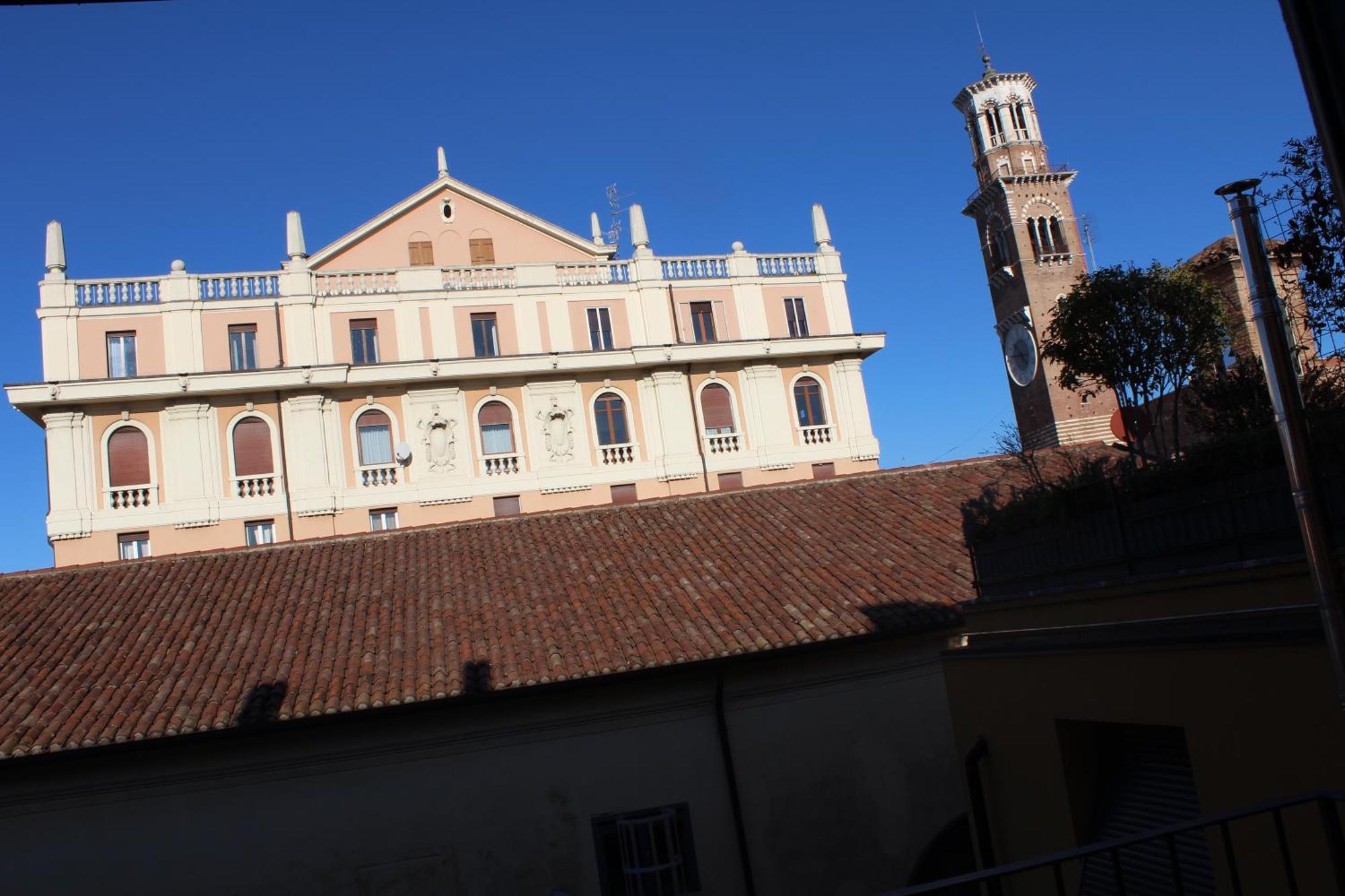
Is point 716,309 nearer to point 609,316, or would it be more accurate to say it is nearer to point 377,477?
point 609,316

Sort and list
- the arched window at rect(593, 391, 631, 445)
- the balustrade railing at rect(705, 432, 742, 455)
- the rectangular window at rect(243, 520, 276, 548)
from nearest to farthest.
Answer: the rectangular window at rect(243, 520, 276, 548) → the arched window at rect(593, 391, 631, 445) → the balustrade railing at rect(705, 432, 742, 455)

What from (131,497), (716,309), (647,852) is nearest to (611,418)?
(716,309)

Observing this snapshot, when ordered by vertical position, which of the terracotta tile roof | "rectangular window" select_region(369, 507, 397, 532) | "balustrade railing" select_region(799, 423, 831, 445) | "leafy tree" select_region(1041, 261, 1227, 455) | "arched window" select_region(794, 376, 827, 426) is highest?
"arched window" select_region(794, 376, 827, 426)

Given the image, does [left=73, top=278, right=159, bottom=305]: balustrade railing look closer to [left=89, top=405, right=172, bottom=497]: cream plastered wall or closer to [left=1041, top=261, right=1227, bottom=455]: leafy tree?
[left=89, top=405, right=172, bottom=497]: cream plastered wall

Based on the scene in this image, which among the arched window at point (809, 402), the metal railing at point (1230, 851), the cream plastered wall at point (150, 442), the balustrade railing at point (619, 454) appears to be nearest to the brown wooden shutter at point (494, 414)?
the balustrade railing at point (619, 454)

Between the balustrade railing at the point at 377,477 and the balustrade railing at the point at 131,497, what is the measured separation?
5.35 meters

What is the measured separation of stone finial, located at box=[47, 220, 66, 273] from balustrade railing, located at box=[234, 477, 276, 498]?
7.53 m

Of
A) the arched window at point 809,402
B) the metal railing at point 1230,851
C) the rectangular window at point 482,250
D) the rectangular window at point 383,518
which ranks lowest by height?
the metal railing at point 1230,851

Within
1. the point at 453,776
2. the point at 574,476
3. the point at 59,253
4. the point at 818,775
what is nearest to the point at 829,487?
the point at 818,775

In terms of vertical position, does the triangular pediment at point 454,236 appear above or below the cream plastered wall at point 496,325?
above

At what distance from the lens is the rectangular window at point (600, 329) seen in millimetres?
32000

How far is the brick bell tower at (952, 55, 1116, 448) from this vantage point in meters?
47.0

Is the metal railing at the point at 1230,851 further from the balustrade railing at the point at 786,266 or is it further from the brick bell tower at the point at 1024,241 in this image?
the brick bell tower at the point at 1024,241

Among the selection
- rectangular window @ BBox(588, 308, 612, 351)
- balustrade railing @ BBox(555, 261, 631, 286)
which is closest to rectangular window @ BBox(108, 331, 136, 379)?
balustrade railing @ BBox(555, 261, 631, 286)
